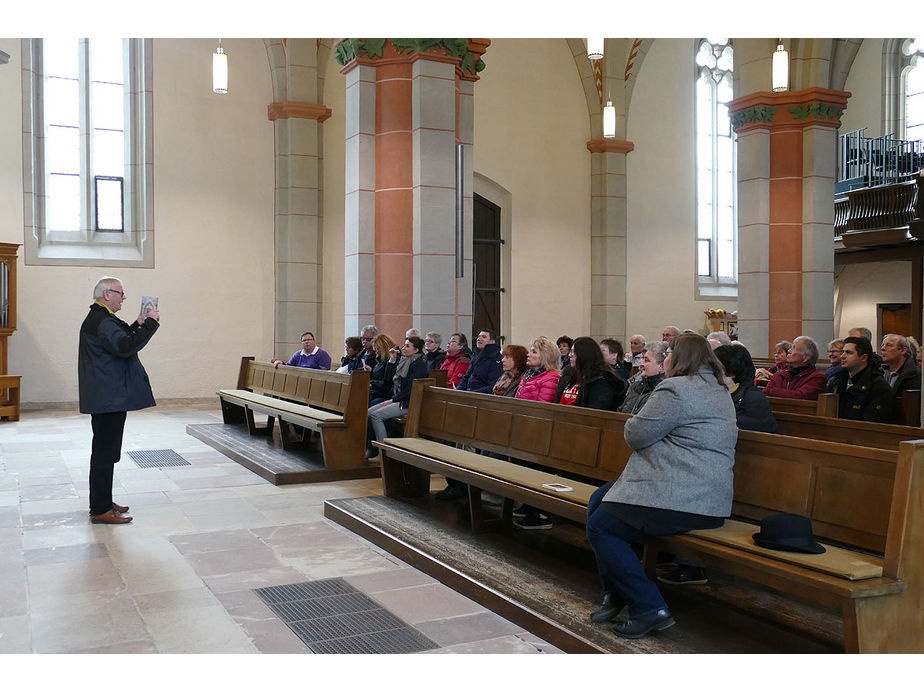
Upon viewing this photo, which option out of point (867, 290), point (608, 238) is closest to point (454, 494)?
point (608, 238)

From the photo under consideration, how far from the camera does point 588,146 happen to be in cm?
1659

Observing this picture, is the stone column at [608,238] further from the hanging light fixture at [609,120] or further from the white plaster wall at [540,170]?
the hanging light fixture at [609,120]

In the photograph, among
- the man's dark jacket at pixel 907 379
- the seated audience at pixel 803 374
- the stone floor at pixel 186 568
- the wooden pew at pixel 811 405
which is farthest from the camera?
the seated audience at pixel 803 374

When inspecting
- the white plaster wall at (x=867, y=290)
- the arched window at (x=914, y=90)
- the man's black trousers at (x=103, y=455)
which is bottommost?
the man's black trousers at (x=103, y=455)

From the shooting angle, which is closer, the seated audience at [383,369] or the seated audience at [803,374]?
the seated audience at [803,374]

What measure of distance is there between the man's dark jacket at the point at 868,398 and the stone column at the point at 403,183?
4239mm

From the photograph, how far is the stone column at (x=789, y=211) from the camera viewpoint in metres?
11.9

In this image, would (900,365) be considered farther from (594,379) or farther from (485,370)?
(485,370)

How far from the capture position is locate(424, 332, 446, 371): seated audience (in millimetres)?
8523

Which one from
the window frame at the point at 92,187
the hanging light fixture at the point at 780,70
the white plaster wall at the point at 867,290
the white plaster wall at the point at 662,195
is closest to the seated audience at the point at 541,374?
the hanging light fixture at the point at 780,70

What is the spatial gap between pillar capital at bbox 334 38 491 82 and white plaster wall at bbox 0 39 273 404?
5468mm

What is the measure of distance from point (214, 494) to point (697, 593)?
13.2 feet

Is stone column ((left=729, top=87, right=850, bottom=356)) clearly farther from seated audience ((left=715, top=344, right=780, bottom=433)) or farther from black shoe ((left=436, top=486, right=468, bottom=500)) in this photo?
seated audience ((left=715, top=344, right=780, bottom=433))
